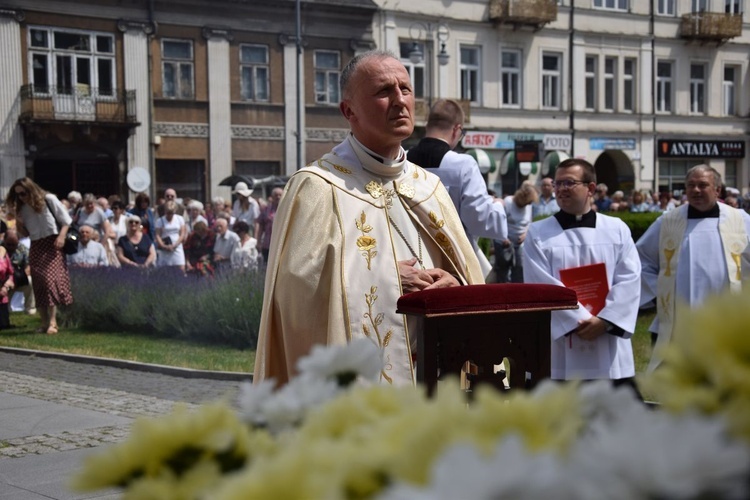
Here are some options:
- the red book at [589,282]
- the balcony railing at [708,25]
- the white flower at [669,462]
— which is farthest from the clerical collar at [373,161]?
the balcony railing at [708,25]

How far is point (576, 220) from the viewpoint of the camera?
19.8 ft

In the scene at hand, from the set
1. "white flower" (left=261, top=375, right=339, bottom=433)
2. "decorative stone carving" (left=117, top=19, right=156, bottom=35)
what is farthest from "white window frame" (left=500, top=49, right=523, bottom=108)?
"white flower" (left=261, top=375, right=339, bottom=433)

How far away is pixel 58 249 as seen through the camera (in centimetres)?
1394

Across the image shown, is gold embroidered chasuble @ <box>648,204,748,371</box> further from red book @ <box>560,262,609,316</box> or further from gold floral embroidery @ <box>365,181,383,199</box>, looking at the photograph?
gold floral embroidery @ <box>365,181,383,199</box>

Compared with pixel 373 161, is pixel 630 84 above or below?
above

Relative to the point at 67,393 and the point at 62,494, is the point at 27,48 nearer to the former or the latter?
the point at 67,393

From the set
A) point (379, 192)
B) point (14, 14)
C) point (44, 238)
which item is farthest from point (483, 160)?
point (379, 192)

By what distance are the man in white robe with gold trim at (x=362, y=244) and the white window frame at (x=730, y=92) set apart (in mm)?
41807

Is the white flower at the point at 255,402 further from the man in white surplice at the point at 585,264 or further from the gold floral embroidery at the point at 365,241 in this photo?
the man in white surplice at the point at 585,264

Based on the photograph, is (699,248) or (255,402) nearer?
(255,402)

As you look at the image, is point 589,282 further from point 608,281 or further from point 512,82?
point 512,82

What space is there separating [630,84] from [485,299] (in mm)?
39449

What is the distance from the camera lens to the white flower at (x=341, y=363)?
1.41 meters

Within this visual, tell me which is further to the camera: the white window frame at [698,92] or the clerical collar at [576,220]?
the white window frame at [698,92]
